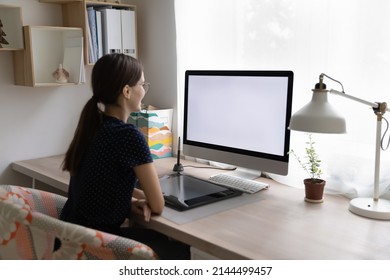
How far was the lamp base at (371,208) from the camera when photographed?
1.47m

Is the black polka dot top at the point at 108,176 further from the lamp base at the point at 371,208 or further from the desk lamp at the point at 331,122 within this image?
the lamp base at the point at 371,208

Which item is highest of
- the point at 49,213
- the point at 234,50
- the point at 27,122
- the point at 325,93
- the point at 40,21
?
the point at 40,21

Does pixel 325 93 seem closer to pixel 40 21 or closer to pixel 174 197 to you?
pixel 174 197

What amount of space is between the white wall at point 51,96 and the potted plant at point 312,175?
943mm

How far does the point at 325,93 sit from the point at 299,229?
1.56 ft

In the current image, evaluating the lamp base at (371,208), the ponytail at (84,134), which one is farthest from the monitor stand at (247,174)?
the ponytail at (84,134)

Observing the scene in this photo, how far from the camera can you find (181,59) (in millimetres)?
2412

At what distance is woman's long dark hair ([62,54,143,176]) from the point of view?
5.05 feet

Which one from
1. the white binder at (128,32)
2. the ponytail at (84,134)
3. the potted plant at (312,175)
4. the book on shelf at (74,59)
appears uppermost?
the white binder at (128,32)

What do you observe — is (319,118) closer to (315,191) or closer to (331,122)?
(331,122)

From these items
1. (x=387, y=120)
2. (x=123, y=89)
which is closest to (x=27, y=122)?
(x=123, y=89)

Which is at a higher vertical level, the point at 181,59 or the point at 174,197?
the point at 181,59

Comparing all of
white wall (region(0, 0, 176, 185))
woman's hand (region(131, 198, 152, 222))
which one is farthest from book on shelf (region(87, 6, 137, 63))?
woman's hand (region(131, 198, 152, 222))

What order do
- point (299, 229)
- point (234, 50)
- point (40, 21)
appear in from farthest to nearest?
point (40, 21)
point (234, 50)
point (299, 229)
